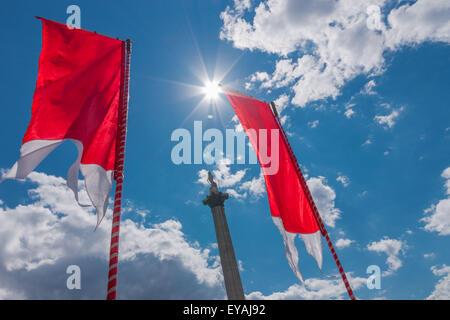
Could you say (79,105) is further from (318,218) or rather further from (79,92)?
(318,218)

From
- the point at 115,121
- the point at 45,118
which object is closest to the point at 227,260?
the point at 115,121

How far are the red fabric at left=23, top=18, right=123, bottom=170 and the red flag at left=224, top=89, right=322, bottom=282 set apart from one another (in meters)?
6.00

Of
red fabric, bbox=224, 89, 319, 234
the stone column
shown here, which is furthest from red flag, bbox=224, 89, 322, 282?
the stone column

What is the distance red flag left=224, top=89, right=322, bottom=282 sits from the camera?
12.8 m

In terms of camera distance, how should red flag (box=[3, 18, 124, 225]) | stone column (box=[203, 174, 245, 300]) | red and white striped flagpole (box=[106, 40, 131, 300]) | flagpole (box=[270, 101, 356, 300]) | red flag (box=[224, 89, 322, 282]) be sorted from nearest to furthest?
red and white striped flagpole (box=[106, 40, 131, 300]) < red flag (box=[3, 18, 124, 225]) < flagpole (box=[270, 101, 356, 300]) < red flag (box=[224, 89, 322, 282]) < stone column (box=[203, 174, 245, 300])

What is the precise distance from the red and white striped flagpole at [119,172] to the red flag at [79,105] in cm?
17

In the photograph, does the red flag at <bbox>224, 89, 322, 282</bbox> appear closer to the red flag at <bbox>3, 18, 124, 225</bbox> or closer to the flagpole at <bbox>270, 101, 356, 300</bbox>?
the flagpole at <bbox>270, 101, 356, 300</bbox>

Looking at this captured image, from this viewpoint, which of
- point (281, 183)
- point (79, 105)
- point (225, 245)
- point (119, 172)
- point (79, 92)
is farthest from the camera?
point (225, 245)

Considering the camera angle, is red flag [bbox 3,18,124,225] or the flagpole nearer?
red flag [bbox 3,18,124,225]

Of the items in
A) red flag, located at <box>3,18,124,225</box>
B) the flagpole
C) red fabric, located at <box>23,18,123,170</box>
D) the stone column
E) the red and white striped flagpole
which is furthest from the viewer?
the stone column

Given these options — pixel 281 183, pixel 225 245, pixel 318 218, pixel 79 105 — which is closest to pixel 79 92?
pixel 79 105

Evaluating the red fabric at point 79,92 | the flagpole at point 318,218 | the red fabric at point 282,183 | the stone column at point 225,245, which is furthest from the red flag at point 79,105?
the stone column at point 225,245

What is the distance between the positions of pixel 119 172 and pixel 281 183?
746 cm

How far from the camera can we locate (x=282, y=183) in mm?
13461
